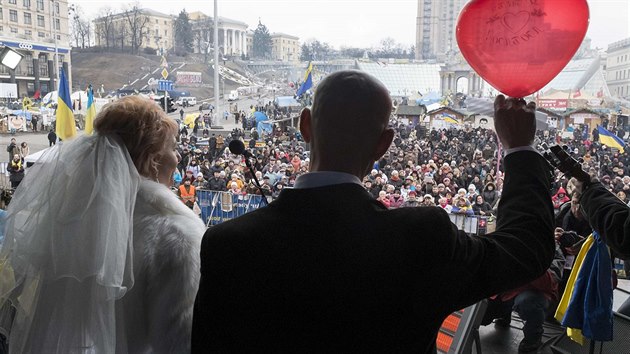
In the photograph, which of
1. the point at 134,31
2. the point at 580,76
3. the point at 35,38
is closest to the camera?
the point at 580,76

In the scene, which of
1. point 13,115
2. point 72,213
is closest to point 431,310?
point 72,213

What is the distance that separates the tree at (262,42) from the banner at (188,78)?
501cm

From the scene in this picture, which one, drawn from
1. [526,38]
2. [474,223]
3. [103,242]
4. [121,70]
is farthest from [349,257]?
[121,70]

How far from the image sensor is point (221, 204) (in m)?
5.85

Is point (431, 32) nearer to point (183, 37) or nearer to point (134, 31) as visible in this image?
→ point (134, 31)

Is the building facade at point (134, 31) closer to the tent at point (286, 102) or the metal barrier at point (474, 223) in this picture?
the tent at point (286, 102)

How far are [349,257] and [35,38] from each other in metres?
20.3

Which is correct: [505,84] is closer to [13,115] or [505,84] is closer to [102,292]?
[102,292]

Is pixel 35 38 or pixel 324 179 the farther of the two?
pixel 35 38

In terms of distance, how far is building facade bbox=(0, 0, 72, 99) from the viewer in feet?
51.6

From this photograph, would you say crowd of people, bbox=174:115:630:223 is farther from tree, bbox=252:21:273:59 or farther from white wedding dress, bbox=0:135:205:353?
tree, bbox=252:21:273:59

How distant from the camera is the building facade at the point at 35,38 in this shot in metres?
15.7

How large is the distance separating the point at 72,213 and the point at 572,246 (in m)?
2.58

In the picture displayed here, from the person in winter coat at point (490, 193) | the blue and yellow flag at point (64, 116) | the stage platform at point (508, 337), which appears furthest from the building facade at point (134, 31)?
the stage platform at point (508, 337)
